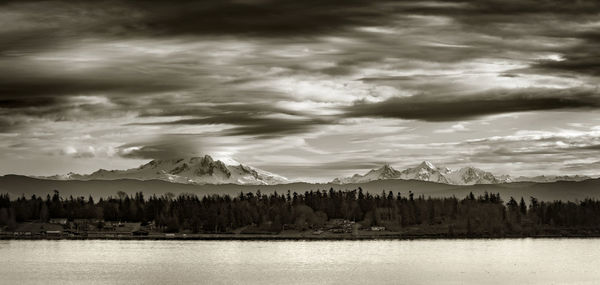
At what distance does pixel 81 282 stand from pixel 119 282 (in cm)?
541

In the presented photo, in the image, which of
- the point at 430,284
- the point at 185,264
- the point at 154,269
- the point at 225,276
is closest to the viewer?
the point at 430,284

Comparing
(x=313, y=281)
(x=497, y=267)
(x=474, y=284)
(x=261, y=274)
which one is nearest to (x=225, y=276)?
(x=261, y=274)

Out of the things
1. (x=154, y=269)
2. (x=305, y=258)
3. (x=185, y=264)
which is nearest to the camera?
(x=154, y=269)

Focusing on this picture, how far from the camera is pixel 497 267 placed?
165m

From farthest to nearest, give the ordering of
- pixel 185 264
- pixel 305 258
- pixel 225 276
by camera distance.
Result: 1. pixel 305 258
2. pixel 185 264
3. pixel 225 276

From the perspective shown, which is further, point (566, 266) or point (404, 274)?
point (566, 266)

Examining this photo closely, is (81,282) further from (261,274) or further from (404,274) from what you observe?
(404,274)

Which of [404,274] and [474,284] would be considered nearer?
[474,284]

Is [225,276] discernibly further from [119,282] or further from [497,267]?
[497,267]

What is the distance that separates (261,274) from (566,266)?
55.2m

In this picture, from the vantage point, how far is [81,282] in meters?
134

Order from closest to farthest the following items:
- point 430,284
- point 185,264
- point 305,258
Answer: point 430,284 → point 185,264 → point 305,258

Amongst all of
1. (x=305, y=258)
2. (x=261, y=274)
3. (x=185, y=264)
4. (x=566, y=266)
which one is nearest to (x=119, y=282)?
(x=261, y=274)

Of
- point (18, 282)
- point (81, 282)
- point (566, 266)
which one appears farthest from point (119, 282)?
point (566, 266)
